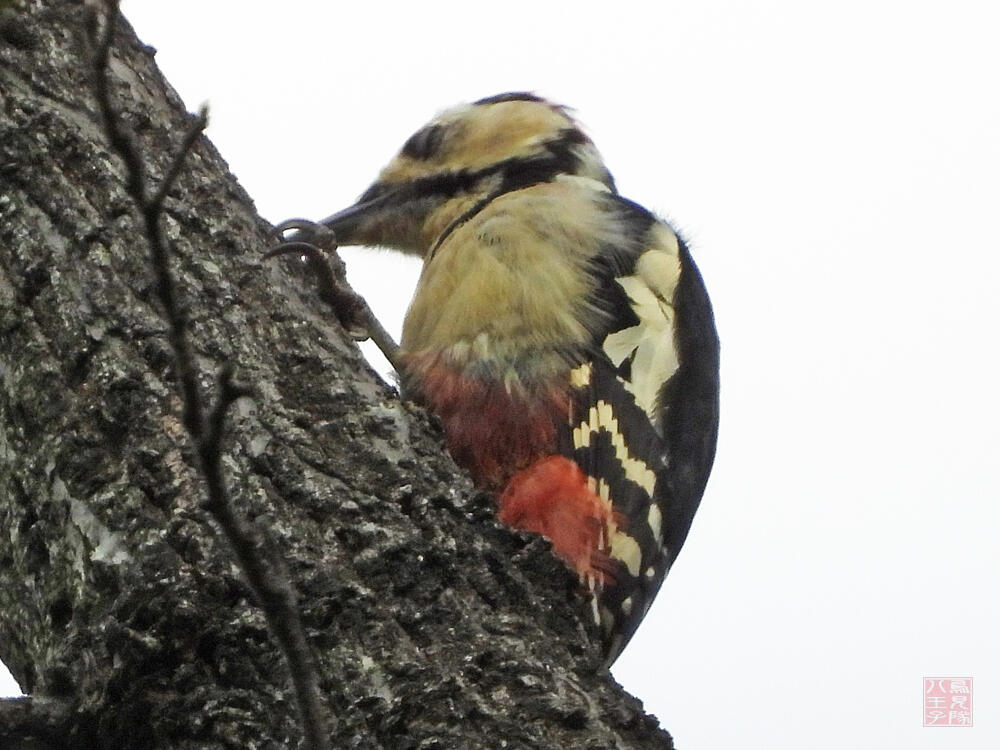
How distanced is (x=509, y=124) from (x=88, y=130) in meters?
1.56

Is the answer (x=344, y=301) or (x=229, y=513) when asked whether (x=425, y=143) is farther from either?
(x=229, y=513)

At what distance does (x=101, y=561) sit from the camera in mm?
1573

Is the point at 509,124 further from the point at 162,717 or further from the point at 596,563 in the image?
the point at 162,717

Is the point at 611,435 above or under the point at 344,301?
under

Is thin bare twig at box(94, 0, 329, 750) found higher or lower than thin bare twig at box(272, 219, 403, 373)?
lower

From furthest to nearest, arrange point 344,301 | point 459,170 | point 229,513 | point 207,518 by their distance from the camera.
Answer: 1. point 459,170
2. point 344,301
3. point 207,518
4. point 229,513

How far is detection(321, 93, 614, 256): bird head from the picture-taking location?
3213 mm

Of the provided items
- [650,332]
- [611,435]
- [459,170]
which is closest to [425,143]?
[459,170]

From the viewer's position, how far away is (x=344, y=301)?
8.18 feet

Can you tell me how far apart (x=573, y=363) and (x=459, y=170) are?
0.89 metres

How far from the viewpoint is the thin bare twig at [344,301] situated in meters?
2.42

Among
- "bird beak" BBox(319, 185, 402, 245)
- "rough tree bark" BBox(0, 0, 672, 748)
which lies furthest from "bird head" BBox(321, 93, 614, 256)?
"rough tree bark" BBox(0, 0, 672, 748)

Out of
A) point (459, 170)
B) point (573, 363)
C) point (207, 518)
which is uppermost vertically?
point (459, 170)

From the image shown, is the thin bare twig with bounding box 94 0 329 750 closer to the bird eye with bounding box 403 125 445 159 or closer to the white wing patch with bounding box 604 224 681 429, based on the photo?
the white wing patch with bounding box 604 224 681 429
